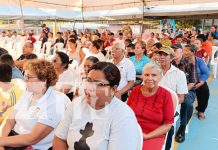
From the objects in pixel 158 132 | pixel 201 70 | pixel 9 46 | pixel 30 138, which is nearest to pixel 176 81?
pixel 158 132

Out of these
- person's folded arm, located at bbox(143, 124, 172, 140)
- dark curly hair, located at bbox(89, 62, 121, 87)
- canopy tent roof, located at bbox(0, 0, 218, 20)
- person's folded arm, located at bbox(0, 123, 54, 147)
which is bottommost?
person's folded arm, located at bbox(143, 124, 172, 140)

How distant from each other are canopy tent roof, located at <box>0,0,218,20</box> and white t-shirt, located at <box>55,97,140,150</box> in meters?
8.96

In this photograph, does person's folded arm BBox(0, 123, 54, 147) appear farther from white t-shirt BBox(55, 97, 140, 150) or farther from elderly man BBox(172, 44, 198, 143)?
elderly man BBox(172, 44, 198, 143)

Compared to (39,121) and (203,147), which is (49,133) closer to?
(39,121)

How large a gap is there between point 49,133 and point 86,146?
20.5 inches

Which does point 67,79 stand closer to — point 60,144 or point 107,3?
point 60,144

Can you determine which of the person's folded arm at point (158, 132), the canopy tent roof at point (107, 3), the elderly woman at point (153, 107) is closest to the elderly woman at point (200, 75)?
the elderly woman at point (153, 107)

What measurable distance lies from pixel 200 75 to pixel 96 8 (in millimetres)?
9284

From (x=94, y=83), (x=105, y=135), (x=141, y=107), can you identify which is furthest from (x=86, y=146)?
(x=141, y=107)

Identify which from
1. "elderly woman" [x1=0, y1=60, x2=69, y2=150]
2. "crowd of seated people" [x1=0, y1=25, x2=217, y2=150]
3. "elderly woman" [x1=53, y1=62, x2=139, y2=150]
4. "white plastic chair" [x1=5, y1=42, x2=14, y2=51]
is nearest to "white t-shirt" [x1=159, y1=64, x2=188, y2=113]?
"crowd of seated people" [x1=0, y1=25, x2=217, y2=150]

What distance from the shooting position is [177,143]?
3.46m

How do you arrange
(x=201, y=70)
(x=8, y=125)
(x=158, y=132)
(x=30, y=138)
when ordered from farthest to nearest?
(x=201, y=70) < (x=158, y=132) < (x=8, y=125) < (x=30, y=138)

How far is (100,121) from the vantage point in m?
1.57

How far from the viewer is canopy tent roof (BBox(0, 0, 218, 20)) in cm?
1008
